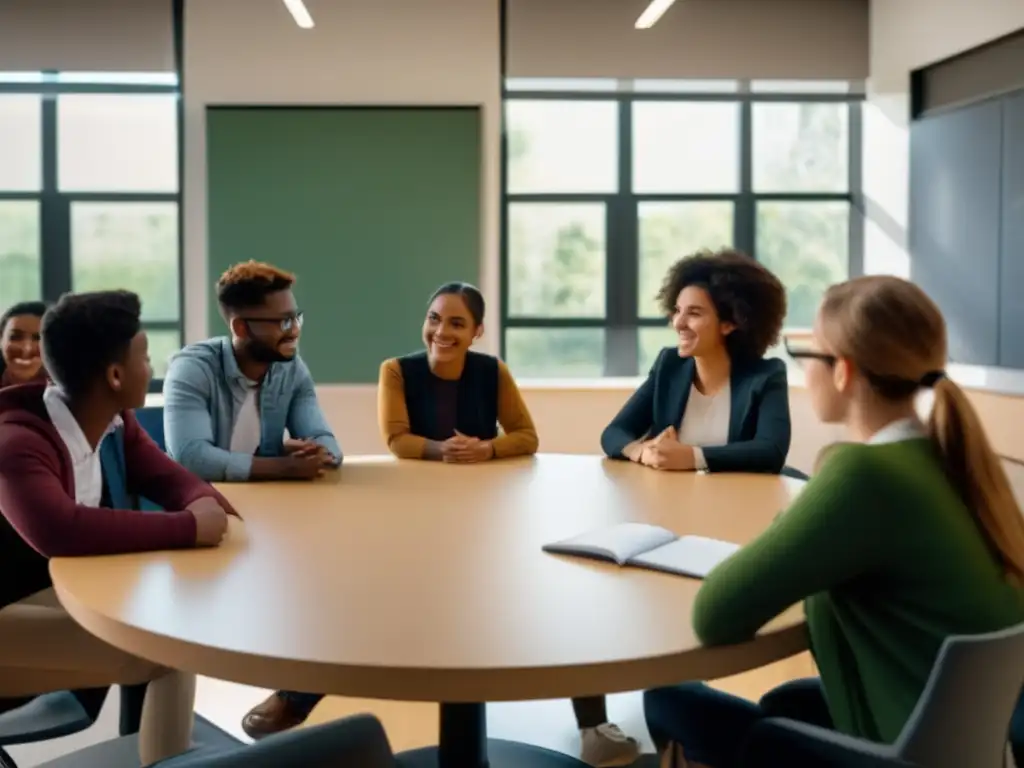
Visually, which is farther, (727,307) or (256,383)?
(727,307)

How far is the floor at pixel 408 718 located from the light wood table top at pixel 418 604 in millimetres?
917

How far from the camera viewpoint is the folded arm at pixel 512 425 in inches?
125

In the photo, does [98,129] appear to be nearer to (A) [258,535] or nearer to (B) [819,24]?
(B) [819,24]

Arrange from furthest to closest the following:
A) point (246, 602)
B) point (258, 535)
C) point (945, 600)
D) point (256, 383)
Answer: point (256, 383), point (258, 535), point (246, 602), point (945, 600)

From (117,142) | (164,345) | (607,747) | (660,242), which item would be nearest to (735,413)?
(607,747)

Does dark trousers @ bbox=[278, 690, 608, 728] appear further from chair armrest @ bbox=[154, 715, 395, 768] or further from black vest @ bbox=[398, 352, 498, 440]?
chair armrest @ bbox=[154, 715, 395, 768]

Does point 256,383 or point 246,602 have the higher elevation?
point 256,383

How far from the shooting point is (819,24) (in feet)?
20.4

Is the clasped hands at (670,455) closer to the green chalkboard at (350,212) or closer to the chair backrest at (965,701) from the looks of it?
the chair backrest at (965,701)

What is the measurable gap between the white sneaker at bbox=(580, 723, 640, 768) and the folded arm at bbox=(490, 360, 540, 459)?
887 mm

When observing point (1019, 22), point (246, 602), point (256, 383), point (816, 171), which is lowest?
point (246, 602)

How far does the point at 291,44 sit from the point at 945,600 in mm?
5583

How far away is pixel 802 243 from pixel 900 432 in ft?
17.6

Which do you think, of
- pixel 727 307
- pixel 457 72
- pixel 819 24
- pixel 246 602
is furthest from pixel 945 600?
pixel 819 24
